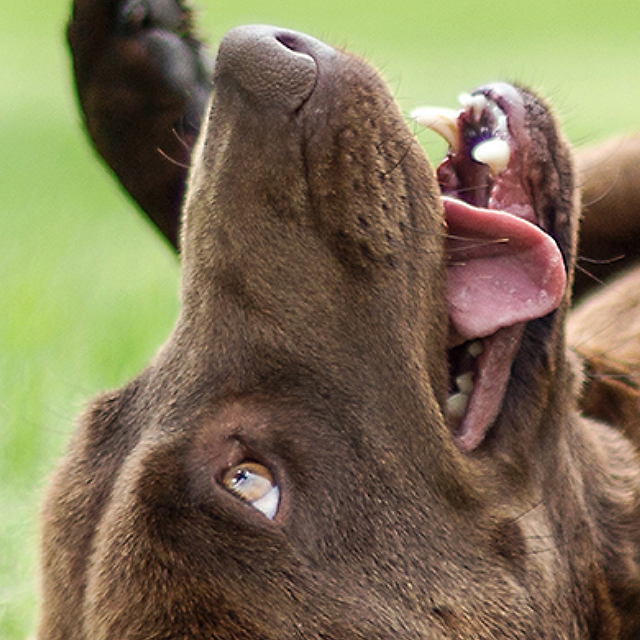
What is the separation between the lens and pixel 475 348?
2799 mm

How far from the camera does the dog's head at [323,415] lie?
7.89 ft

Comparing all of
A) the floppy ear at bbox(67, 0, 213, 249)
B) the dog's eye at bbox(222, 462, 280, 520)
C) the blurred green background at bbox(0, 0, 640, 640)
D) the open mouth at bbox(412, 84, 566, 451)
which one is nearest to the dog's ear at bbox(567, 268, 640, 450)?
the blurred green background at bbox(0, 0, 640, 640)

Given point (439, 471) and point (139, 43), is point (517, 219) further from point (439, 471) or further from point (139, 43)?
point (139, 43)

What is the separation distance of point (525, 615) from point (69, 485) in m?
1.10

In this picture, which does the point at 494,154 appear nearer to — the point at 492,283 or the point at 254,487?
→ the point at 492,283

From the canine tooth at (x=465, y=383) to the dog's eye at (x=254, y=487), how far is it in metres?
0.55

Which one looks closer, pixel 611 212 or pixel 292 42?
pixel 292 42

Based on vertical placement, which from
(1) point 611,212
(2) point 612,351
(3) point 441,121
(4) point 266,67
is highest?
(4) point 266,67

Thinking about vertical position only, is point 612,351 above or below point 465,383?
below

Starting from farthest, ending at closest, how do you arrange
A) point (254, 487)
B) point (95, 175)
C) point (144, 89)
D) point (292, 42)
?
point (95, 175)
point (144, 89)
point (292, 42)
point (254, 487)

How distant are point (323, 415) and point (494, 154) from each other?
0.79 meters

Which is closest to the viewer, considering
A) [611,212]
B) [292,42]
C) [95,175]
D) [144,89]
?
[292,42]

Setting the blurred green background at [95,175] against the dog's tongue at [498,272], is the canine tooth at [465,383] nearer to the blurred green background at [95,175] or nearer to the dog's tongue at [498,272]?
the dog's tongue at [498,272]

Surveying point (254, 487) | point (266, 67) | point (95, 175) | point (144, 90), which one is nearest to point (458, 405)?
point (254, 487)
